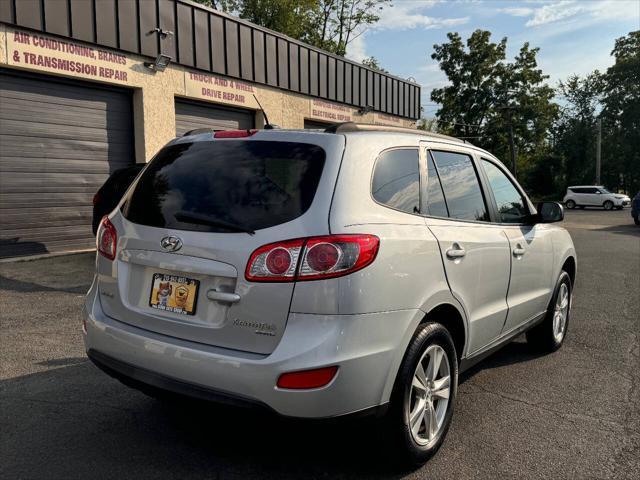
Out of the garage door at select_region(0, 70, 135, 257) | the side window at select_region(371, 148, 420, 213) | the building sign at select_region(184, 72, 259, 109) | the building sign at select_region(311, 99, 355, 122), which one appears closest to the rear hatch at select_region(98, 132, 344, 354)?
the side window at select_region(371, 148, 420, 213)

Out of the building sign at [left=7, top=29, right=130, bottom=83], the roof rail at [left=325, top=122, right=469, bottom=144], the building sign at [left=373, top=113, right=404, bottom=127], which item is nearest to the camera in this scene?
the roof rail at [left=325, top=122, right=469, bottom=144]

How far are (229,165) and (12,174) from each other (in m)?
8.18

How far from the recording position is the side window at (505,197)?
3.96 metres

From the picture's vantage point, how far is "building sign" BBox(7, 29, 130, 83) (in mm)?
8961

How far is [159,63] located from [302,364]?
1035 cm

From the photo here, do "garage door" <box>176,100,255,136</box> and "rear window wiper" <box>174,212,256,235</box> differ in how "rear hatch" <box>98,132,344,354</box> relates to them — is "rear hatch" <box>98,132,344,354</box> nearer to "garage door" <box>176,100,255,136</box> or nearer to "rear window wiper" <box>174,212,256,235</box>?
"rear window wiper" <box>174,212,256,235</box>

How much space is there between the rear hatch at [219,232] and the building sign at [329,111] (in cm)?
1347

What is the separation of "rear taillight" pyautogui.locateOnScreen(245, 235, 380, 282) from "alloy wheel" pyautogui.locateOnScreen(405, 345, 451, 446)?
723 millimetres

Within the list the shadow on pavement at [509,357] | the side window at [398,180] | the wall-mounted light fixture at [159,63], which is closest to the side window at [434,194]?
the side window at [398,180]

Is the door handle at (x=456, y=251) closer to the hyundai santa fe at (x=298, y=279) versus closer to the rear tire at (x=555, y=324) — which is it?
the hyundai santa fe at (x=298, y=279)

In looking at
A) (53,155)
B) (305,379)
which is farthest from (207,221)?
(53,155)

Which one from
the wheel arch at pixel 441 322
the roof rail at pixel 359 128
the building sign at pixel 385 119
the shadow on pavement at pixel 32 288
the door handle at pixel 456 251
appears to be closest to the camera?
the wheel arch at pixel 441 322

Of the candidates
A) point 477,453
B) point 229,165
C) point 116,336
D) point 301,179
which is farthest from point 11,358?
point 477,453

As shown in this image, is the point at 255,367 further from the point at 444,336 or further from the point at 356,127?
the point at 356,127
